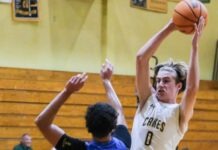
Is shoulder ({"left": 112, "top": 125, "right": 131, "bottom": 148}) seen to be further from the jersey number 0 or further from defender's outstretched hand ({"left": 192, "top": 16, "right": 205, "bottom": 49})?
defender's outstretched hand ({"left": 192, "top": 16, "right": 205, "bottom": 49})

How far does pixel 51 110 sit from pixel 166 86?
99cm

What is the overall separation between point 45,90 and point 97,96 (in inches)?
41.3

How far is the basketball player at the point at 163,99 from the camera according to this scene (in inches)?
101

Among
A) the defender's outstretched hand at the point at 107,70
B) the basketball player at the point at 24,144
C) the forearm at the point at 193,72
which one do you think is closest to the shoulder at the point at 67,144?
the defender's outstretched hand at the point at 107,70

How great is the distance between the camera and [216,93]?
9.78 meters

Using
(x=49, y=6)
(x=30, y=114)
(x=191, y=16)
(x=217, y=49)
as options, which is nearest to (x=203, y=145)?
(x=217, y=49)

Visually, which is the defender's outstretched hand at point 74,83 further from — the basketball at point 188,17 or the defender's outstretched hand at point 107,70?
the basketball at point 188,17

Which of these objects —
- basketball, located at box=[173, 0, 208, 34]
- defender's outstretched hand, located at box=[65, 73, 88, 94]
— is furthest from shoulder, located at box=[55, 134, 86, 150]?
basketball, located at box=[173, 0, 208, 34]

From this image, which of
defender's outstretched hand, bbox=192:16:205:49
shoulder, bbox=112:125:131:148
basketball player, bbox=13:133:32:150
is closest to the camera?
shoulder, bbox=112:125:131:148

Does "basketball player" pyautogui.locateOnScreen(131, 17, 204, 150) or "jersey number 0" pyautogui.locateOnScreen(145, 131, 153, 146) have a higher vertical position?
"basketball player" pyautogui.locateOnScreen(131, 17, 204, 150)

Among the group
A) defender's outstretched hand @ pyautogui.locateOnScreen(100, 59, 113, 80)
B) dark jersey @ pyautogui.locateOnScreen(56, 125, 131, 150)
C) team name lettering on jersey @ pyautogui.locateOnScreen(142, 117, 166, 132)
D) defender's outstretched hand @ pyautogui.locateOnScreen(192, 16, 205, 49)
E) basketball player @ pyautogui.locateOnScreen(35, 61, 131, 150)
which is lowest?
team name lettering on jersey @ pyautogui.locateOnScreen(142, 117, 166, 132)

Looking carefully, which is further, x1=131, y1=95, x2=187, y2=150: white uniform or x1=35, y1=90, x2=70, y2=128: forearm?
x1=131, y1=95, x2=187, y2=150: white uniform

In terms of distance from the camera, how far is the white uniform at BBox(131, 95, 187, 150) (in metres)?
2.59

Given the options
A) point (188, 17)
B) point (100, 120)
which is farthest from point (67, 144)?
point (188, 17)
